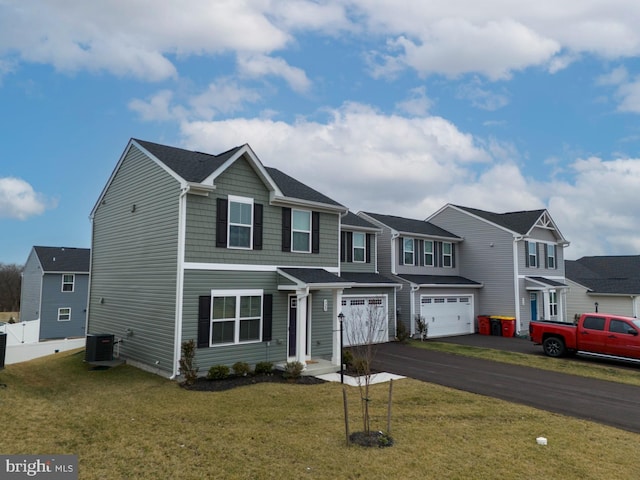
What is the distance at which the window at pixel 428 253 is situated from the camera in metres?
24.7

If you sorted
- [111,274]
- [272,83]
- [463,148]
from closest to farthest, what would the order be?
[111,274] < [272,83] < [463,148]

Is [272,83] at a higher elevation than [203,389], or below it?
higher

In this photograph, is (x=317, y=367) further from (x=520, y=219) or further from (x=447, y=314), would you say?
(x=520, y=219)

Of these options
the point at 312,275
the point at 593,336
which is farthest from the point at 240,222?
the point at 593,336

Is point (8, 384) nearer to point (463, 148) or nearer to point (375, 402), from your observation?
point (375, 402)

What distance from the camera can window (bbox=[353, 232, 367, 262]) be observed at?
2092 cm

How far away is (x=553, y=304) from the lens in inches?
1077

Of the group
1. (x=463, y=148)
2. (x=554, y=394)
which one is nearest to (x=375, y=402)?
(x=554, y=394)

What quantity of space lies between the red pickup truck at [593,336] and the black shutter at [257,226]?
1266cm

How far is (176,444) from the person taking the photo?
6.81m

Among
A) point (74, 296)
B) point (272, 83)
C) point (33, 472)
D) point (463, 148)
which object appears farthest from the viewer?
point (74, 296)

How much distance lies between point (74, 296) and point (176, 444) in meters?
30.9

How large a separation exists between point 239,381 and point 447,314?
15.5 metres

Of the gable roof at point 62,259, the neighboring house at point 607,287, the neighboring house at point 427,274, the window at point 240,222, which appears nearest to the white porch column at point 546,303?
the neighboring house at point 427,274
